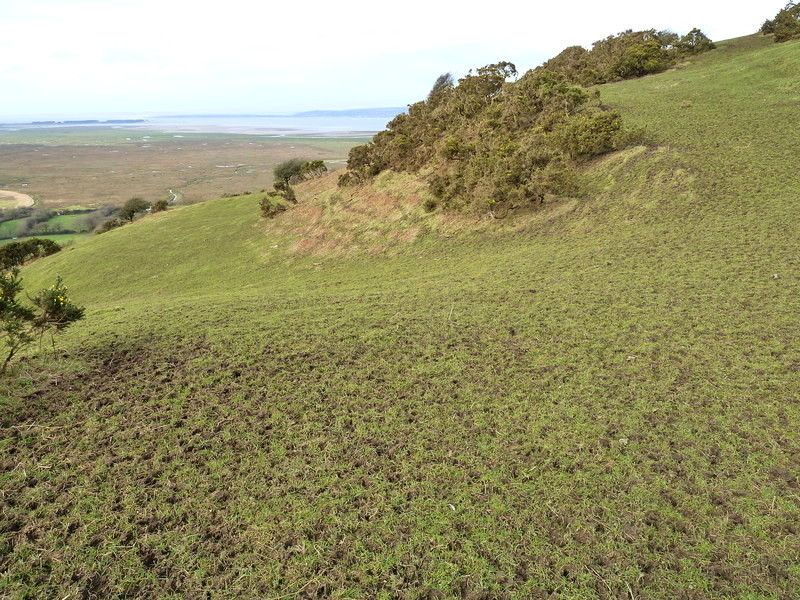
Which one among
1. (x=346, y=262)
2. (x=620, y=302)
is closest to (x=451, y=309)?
(x=620, y=302)

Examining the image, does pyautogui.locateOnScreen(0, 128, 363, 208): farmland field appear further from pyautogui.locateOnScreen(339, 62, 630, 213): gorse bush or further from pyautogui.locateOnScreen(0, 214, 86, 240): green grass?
pyautogui.locateOnScreen(339, 62, 630, 213): gorse bush

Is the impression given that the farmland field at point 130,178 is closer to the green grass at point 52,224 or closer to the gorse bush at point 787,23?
the green grass at point 52,224

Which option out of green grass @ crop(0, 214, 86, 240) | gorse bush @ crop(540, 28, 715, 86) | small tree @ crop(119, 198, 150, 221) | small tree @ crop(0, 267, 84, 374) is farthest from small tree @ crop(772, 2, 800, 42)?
green grass @ crop(0, 214, 86, 240)

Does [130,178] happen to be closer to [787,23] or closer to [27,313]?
[27,313]

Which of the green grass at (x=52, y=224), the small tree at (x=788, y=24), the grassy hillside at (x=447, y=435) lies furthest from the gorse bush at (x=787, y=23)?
the green grass at (x=52, y=224)

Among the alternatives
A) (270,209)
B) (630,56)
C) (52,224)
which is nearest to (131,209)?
(270,209)
